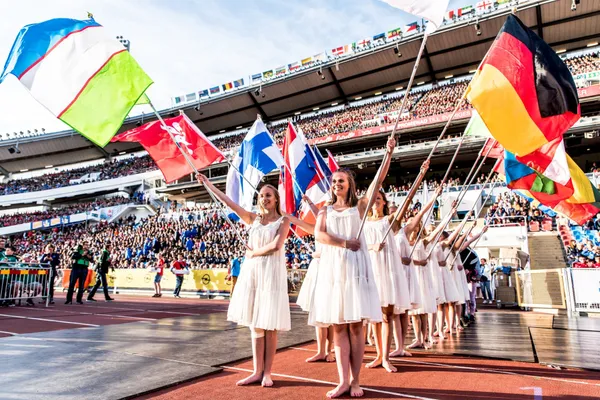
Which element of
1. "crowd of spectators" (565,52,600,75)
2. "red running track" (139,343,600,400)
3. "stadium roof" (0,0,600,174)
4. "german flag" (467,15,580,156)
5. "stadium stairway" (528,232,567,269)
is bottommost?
"red running track" (139,343,600,400)

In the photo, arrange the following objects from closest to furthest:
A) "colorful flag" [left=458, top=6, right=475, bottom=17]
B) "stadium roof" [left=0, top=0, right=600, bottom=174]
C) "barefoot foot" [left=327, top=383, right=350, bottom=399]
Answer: "barefoot foot" [left=327, top=383, right=350, bottom=399], "stadium roof" [left=0, top=0, right=600, bottom=174], "colorful flag" [left=458, top=6, right=475, bottom=17]

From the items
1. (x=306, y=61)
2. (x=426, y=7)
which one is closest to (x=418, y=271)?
(x=426, y=7)

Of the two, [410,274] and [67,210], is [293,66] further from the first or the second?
[410,274]

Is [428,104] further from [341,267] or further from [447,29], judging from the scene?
[341,267]

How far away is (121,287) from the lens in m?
20.2

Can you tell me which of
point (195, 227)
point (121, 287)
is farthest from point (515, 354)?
point (195, 227)

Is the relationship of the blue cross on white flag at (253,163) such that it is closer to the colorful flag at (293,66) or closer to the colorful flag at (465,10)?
the colorful flag at (465,10)

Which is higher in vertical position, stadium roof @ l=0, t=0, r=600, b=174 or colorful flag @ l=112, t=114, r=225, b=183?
stadium roof @ l=0, t=0, r=600, b=174

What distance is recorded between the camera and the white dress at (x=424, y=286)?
5.38 m

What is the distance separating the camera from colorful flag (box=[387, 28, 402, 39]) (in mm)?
35250

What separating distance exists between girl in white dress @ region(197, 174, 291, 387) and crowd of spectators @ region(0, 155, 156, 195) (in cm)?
4587

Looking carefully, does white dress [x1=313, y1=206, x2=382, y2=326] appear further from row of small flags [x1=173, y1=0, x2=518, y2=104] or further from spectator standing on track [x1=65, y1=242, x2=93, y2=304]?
row of small flags [x1=173, y1=0, x2=518, y2=104]

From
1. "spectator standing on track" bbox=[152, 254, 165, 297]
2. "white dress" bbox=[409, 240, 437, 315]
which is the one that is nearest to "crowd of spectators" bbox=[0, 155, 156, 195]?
"spectator standing on track" bbox=[152, 254, 165, 297]

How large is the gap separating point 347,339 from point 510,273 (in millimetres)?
13331
